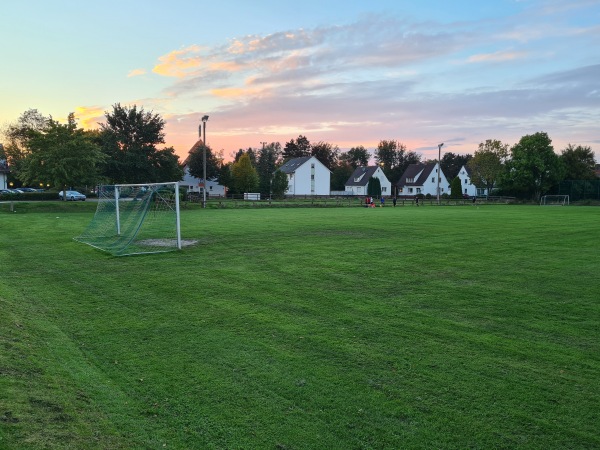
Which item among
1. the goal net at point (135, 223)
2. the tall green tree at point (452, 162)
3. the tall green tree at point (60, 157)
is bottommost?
the goal net at point (135, 223)

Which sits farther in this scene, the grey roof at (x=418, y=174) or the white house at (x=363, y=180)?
the grey roof at (x=418, y=174)

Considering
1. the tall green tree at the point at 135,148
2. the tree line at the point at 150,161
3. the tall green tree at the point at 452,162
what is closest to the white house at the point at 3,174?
the tree line at the point at 150,161

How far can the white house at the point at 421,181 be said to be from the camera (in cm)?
10238

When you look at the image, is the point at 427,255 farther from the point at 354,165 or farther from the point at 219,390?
the point at 354,165

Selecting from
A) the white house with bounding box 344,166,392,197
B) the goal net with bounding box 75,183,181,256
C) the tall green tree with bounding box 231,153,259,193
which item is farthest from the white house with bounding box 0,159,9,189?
the white house with bounding box 344,166,392,197

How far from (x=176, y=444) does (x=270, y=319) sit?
3478 millimetres

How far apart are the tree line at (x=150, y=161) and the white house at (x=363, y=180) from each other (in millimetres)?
4306

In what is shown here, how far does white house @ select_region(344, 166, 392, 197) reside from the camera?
10175 centimetres

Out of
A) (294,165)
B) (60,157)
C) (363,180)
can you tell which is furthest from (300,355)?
(363,180)

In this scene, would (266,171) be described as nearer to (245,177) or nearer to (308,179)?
(308,179)

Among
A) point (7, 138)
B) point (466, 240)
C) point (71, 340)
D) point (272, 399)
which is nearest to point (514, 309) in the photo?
point (272, 399)

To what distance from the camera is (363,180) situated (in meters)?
102

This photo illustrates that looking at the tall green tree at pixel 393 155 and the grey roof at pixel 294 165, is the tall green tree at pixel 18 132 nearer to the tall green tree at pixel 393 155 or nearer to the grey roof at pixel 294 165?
→ the grey roof at pixel 294 165

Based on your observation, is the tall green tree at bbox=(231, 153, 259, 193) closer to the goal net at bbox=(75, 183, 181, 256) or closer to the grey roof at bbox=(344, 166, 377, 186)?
the grey roof at bbox=(344, 166, 377, 186)
